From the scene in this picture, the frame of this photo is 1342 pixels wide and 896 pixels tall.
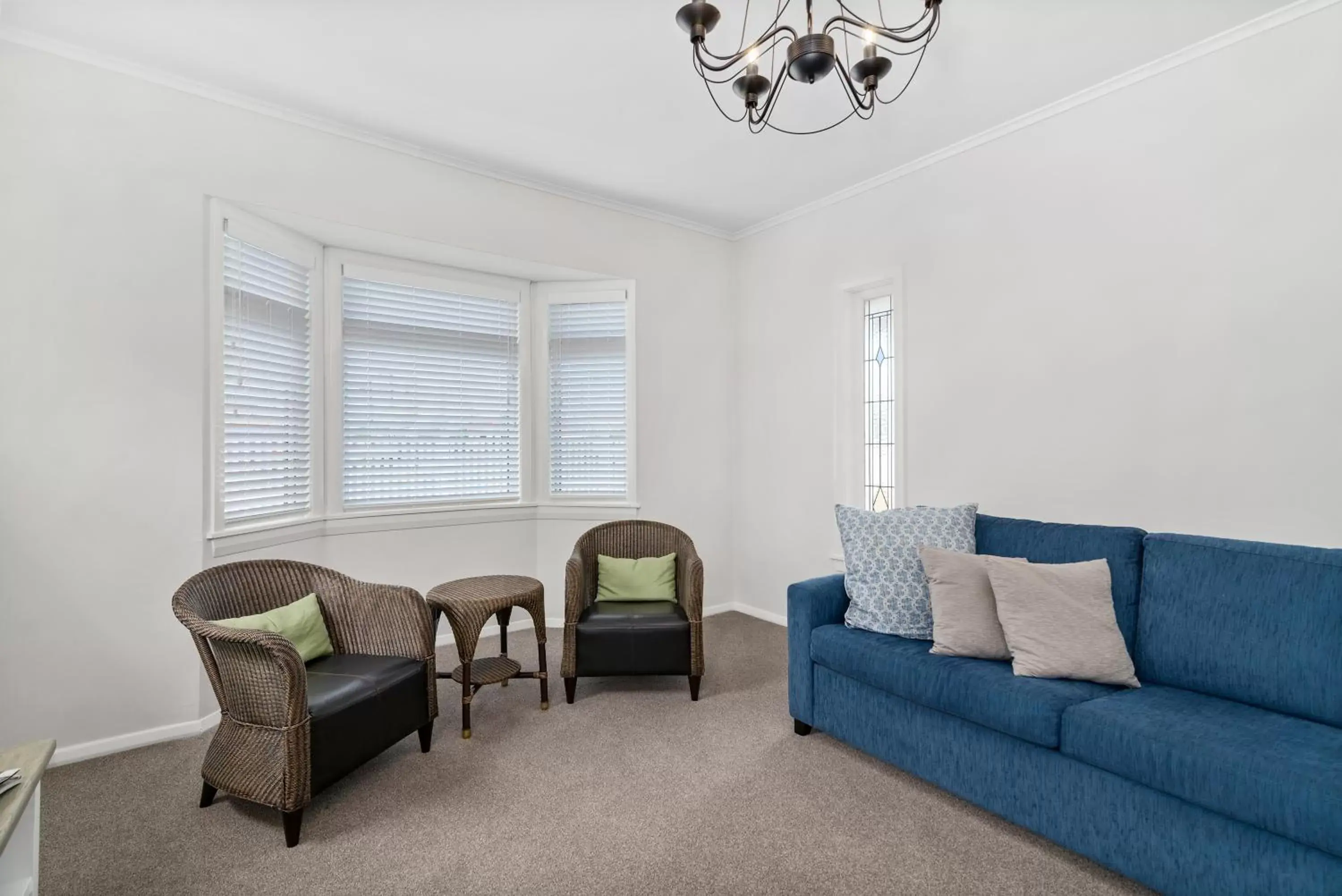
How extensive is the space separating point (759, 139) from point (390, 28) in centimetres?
192

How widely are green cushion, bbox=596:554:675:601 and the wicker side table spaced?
1.62 feet

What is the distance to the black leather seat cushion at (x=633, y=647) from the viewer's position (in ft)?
10.9

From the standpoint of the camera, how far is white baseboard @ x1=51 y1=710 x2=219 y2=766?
2.75 meters

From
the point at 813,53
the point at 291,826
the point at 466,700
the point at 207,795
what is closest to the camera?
the point at 813,53

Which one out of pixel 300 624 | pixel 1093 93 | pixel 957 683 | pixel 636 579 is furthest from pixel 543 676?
pixel 1093 93

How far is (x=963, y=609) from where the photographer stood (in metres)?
2.51

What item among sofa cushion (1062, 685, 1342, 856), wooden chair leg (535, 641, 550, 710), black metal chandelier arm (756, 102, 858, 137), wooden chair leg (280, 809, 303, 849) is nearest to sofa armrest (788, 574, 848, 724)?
sofa cushion (1062, 685, 1342, 856)

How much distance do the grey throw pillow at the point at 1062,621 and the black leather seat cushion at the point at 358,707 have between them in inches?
90.5

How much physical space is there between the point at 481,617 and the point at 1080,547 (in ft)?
8.48

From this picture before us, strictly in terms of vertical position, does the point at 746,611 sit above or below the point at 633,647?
below

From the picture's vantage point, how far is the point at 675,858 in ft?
6.90

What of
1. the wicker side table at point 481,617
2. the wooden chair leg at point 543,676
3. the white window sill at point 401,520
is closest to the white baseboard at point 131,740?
the white window sill at point 401,520

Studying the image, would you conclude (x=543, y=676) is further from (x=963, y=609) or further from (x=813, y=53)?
(x=813, y=53)

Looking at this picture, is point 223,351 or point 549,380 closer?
point 223,351
